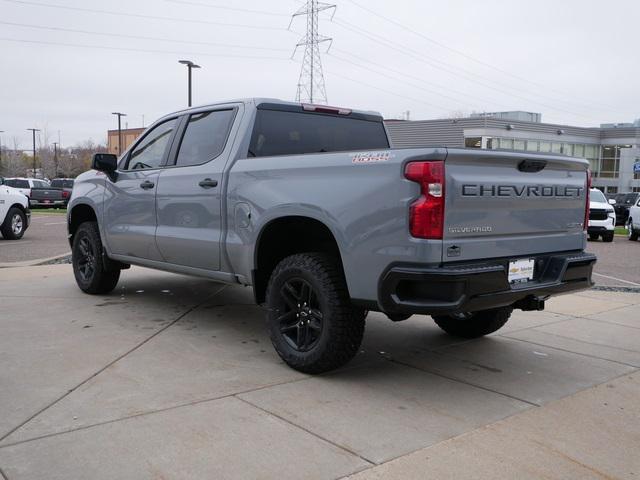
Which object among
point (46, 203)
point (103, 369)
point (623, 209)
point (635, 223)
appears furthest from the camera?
point (46, 203)

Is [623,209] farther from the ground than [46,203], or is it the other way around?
[623,209]

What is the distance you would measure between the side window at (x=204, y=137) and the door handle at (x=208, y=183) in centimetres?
22

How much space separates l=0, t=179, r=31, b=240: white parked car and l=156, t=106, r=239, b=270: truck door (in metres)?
9.86

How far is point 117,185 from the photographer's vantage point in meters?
6.45

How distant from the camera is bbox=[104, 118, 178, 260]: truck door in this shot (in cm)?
594

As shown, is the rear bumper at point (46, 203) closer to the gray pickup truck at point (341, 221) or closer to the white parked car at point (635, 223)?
the white parked car at point (635, 223)

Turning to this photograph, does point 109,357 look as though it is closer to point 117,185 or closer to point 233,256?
point 233,256

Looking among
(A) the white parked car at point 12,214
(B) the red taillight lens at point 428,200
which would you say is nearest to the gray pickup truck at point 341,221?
(B) the red taillight lens at point 428,200

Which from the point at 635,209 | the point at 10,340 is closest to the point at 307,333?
the point at 10,340

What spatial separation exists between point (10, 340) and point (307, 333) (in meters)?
2.54

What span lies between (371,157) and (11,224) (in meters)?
12.7

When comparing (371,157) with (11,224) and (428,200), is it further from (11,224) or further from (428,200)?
(11,224)

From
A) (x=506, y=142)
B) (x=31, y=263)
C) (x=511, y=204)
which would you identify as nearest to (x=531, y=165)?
(x=511, y=204)

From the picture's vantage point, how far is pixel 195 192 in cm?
530
